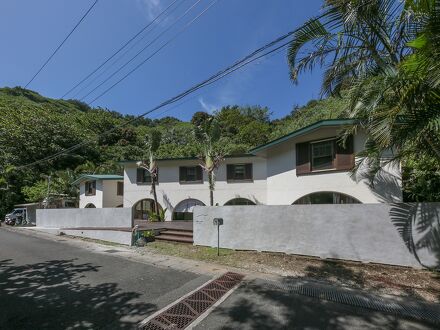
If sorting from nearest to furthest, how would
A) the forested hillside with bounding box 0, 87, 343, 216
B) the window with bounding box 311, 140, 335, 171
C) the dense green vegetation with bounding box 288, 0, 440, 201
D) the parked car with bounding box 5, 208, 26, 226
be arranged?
1. the dense green vegetation with bounding box 288, 0, 440, 201
2. the window with bounding box 311, 140, 335, 171
3. the parked car with bounding box 5, 208, 26, 226
4. the forested hillside with bounding box 0, 87, 343, 216

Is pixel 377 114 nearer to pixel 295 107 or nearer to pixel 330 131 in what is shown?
pixel 330 131

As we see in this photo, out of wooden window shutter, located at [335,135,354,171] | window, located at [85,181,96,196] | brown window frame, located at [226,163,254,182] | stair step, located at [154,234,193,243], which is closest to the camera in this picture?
wooden window shutter, located at [335,135,354,171]

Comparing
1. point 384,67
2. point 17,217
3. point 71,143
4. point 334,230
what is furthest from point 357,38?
point 71,143

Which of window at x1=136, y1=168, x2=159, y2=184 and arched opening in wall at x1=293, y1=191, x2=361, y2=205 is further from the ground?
window at x1=136, y1=168, x2=159, y2=184

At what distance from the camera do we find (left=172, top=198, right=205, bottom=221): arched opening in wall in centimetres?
2033

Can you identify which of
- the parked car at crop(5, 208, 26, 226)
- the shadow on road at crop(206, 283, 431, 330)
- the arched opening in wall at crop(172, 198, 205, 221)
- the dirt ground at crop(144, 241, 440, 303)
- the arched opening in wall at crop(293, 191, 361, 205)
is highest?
the arched opening in wall at crop(293, 191, 361, 205)

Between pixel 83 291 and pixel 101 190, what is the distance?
1850 cm

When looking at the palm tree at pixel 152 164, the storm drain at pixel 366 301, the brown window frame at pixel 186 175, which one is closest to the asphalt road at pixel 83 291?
the storm drain at pixel 366 301

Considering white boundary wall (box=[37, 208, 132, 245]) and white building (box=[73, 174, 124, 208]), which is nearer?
white boundary wall (box=[37, 208, 132, 245])

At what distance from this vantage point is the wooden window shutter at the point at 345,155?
11.5m

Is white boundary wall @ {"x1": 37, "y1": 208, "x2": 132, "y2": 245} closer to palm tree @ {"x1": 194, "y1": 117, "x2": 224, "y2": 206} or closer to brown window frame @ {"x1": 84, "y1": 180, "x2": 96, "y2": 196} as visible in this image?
brown window frame @ {"x1": 84, "y1": 180, "x2": 96, "y2": 196}

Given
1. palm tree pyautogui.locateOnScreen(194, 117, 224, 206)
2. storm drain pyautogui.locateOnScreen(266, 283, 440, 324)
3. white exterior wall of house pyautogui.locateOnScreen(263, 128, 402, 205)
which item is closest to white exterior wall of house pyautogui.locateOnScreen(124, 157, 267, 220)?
palm tree pyautogui.locateOnScreen(194, 117, 224, 206)

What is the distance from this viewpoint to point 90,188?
25312 mm

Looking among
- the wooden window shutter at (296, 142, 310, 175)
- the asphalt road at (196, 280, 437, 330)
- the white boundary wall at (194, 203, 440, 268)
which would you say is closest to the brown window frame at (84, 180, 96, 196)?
the white boundary wall at (194, 203, 440, 268)
